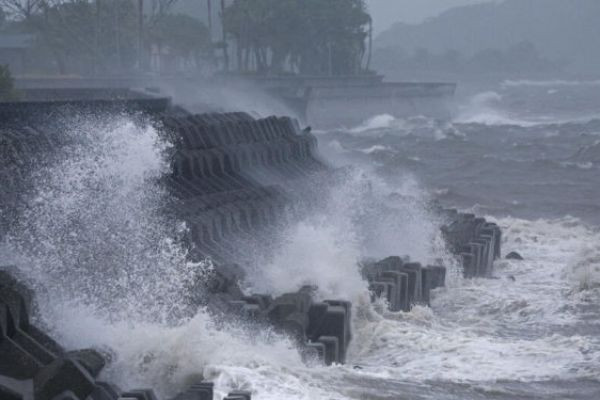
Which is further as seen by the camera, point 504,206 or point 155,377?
point 504,206

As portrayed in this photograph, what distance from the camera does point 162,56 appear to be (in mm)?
75500

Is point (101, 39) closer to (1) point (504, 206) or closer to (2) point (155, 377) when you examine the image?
(1) point (504, 206)

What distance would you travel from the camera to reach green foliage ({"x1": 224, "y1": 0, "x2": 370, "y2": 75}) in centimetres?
6481

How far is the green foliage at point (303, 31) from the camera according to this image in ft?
213

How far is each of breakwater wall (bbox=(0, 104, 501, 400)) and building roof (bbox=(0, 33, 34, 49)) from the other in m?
37.7

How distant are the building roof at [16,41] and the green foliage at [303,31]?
36.6 feet

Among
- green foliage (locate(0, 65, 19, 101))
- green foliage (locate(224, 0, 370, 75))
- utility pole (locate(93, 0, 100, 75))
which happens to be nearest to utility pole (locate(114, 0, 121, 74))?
utility pole (locate(93, 0, 100, 75))

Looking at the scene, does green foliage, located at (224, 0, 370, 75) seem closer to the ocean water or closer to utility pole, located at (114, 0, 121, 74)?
utility pole, located at (114, 0, 121, 74)

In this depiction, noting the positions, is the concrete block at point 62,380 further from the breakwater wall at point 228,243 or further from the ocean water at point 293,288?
the ocean water at point 293,288

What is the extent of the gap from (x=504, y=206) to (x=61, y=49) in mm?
31496

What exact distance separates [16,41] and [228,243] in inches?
1887

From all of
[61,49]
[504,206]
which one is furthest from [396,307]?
[61,49]

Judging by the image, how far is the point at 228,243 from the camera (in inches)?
603

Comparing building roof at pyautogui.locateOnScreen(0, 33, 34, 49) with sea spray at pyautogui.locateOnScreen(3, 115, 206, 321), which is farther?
building roof at pyautogui.locateOnScreen(0, 33, 34, 49)
